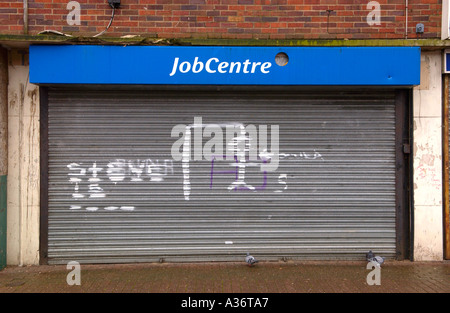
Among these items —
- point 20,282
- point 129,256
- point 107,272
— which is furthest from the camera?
point 129,256

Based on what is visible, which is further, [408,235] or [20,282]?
[408,235]

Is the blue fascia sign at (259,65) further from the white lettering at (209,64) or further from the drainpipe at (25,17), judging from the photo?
the drainpipe at (25,17)

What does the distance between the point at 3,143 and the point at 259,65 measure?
4.23m

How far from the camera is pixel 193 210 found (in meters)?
5.86

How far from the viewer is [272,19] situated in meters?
5.79

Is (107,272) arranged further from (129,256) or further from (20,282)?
(20,282)

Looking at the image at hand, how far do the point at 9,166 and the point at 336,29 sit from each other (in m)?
5.80

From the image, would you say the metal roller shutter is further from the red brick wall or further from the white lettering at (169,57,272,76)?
the red brick wall

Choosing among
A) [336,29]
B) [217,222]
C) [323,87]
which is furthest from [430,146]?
[217,222]

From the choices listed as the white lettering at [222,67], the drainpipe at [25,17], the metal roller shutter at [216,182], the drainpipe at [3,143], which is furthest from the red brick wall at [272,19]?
the drainpipe at [3,143]

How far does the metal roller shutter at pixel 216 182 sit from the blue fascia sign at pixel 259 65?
45cm

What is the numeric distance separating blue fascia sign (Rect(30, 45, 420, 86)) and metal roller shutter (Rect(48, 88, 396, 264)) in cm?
45

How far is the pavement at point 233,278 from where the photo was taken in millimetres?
4797

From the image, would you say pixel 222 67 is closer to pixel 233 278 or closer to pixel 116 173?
pixel 116 173
